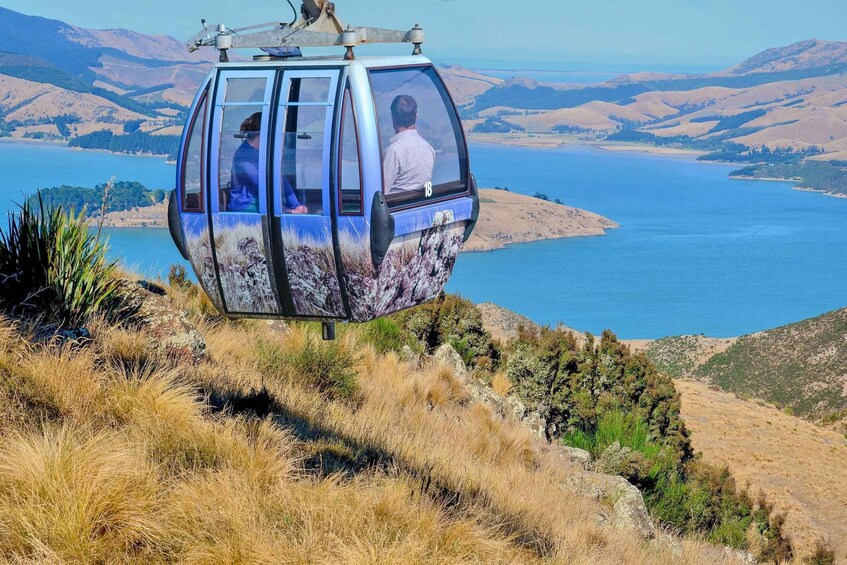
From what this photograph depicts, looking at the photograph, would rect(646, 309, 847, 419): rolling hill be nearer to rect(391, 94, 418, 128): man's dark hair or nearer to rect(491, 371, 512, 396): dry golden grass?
rect(491, 371, 512, 396): dry golden grass

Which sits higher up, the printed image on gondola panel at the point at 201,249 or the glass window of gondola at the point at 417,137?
the glass window of gondola at the point at 417,137

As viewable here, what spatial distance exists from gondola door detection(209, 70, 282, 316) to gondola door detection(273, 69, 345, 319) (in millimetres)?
88

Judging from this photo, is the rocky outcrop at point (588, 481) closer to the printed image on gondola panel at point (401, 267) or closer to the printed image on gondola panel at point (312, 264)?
the printed image on gondola panel at point (401, 267)

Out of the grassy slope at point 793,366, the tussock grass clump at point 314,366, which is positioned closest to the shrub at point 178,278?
the tussock grass clump at point 314,366

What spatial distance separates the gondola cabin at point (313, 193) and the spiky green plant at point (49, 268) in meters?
3.82

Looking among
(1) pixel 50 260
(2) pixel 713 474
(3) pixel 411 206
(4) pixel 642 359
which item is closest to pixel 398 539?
(3) pixel 411 206

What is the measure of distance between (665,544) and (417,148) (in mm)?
6439

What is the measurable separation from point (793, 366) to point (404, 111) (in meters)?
66.6

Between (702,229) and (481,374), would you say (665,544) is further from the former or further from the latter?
(702,229)

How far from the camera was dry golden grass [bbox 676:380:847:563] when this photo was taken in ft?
90.2

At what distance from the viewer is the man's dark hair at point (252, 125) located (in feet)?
14.5

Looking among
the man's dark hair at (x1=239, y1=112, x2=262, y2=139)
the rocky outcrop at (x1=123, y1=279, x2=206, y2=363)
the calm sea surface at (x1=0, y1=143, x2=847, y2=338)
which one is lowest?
the calm sea surface at (x1=0, y1=143, x2=847, y2=338)

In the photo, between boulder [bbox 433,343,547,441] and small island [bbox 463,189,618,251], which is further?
small island [bbox 463,189,618,251]

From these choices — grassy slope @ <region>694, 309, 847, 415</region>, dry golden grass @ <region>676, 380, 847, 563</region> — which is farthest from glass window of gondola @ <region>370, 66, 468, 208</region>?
grassy slope @ <region>694, 309, 847, 415</region>
